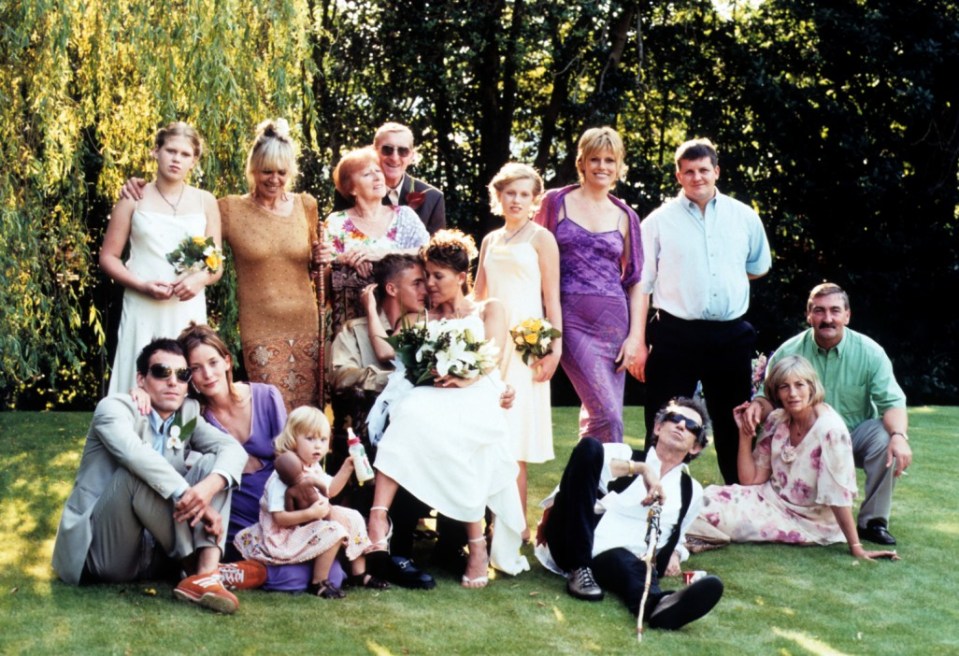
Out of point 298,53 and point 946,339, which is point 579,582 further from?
point 946,339

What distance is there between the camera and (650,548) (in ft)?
14.0

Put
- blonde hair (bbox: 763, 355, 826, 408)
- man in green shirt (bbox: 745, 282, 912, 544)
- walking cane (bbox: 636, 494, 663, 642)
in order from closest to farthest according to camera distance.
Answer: walking cane (bbox: 636, 494, 663, 642) → blonde hair (bbox: 763, 355, 826, 408) → man in green shirt (bbox: 745, 282, 912, 544)

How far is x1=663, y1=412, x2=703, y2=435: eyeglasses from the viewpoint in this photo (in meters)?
4.74

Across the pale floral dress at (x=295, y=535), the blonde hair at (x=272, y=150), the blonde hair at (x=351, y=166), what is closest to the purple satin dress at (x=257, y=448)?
the pale floral dress at (x=295, y=535)

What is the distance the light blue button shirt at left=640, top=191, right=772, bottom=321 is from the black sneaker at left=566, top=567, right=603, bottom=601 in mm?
1643

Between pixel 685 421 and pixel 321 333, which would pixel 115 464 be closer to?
pixel 321 333

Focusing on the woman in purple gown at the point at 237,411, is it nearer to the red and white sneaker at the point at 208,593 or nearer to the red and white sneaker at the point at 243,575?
the red and white sneaker at the point at 243,575

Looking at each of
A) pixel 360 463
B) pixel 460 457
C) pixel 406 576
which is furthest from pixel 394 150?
pixel 406 576

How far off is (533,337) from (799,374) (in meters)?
1.27

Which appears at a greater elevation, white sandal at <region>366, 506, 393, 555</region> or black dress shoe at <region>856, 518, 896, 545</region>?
white sandal at <region>366, 506, 393, 555</region>

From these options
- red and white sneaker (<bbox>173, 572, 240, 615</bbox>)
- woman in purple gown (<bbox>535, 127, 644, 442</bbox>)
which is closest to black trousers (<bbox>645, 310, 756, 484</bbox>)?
woman in purple gown (<bbox>535, 127, 644, 442</bbox>)

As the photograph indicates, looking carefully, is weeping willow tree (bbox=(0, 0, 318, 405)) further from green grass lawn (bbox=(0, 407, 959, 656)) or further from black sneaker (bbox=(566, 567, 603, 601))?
black sneaker (bbox=(566, 567, 603, 601))

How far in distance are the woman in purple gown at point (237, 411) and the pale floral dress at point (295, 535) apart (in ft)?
0.56

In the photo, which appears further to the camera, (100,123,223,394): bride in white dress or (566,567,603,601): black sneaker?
(100,123,223,394): bride in white dress
